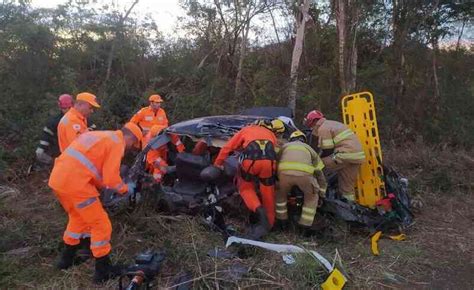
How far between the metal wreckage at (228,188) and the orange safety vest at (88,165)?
138 centimetres

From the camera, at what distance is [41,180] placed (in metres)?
7.98

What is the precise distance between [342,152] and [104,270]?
10.6 feet

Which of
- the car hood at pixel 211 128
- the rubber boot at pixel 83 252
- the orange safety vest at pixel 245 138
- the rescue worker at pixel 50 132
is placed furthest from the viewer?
the rescue worker at pixel 50 132

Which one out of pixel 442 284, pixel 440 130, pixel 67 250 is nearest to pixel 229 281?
pixel 67 250

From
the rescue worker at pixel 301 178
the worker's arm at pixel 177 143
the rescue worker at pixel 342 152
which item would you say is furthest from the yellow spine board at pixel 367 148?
the worker's arm at pixel 177 143

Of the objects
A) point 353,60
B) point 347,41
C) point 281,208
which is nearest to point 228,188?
point 281,208

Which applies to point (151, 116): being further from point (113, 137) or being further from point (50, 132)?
point (113, 137)

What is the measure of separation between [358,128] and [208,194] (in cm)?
228

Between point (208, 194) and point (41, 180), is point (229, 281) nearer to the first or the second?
point (208, 194)

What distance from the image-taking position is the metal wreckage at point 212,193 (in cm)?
531

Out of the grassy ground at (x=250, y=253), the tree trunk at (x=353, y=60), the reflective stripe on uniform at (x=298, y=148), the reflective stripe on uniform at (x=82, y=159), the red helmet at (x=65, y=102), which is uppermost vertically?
the tree trunk at (x=353, y=60)

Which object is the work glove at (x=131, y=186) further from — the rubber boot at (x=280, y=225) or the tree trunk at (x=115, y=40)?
the tree trunk at (x=115, y=40)

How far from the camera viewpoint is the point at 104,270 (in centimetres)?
399

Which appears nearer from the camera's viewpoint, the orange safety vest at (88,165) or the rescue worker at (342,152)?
the orange safety vest at (88,165)
